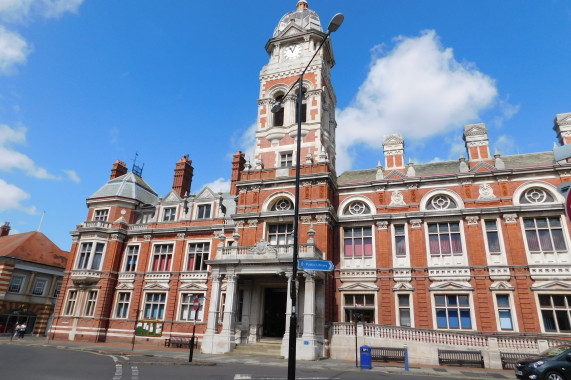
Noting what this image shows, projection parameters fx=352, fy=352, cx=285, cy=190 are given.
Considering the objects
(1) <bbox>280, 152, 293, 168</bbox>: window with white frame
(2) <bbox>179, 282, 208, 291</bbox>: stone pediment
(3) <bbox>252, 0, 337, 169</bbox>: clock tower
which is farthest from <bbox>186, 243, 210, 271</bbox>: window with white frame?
(1) <bbox>280, 152, 293, 168</bbox>: window with white frame

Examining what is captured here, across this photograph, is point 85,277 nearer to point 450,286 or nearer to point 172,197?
point 172,197

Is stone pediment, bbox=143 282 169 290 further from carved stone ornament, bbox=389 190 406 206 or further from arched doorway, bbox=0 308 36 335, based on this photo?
carved stone ornament, bbox=389 190 406 206

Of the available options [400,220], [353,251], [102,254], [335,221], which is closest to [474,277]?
[400,220]

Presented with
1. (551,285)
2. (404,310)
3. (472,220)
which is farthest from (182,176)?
(551,285)

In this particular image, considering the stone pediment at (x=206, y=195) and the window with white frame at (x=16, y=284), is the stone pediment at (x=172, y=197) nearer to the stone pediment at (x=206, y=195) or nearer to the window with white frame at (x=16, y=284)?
the stone pediment at (x=206, y=195)

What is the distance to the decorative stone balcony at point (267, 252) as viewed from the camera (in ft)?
72.0

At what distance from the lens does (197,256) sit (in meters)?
30.5

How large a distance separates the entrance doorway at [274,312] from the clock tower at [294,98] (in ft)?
32.8

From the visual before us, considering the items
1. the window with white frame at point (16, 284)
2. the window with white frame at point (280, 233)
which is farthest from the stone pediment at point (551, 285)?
the window with white frame at point (16, 284)

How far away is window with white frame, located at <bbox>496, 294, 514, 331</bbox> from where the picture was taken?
21547 mm

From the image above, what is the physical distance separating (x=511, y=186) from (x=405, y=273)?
375 inches

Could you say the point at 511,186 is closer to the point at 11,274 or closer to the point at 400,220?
the point at 400,220

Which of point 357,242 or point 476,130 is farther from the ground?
point 476,130

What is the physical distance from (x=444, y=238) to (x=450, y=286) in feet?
10.9
